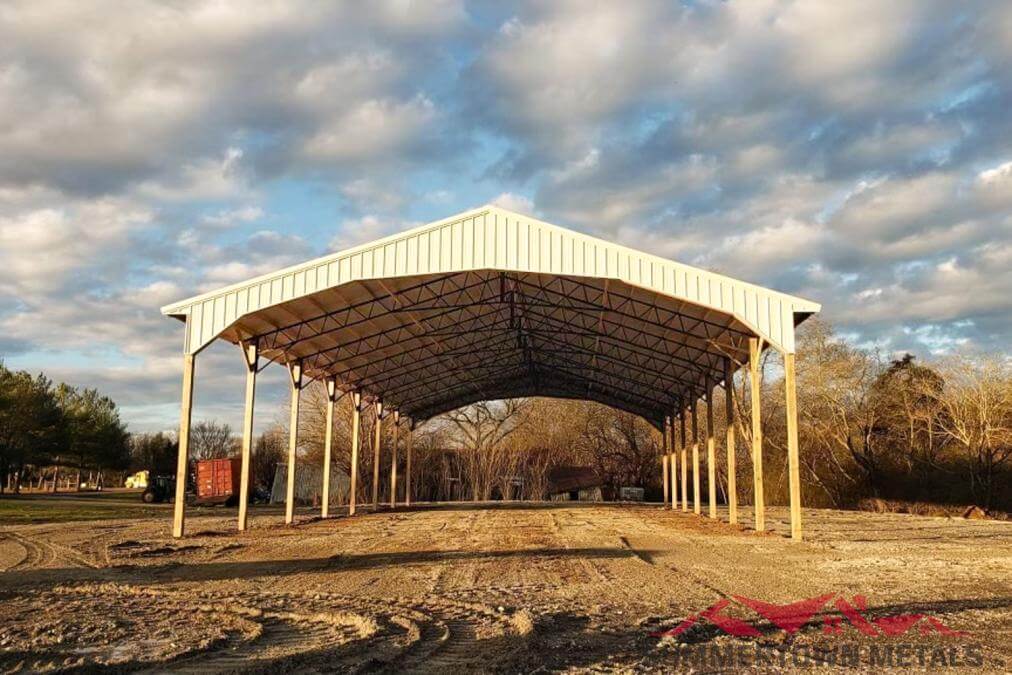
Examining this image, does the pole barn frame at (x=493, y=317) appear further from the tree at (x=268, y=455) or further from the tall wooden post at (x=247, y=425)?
the tree at (x=268, y=455)

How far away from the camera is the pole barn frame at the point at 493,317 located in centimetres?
1847

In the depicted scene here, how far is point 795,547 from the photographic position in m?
16.7

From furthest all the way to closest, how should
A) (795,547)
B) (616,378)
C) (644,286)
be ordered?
(616,378) < (644,286) < (795,547)

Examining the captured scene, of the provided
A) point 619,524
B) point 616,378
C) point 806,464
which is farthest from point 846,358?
point 619,524

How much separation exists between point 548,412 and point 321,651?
53.1 metres

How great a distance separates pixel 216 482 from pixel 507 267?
1080 inches

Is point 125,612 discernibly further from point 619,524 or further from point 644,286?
point 619,524

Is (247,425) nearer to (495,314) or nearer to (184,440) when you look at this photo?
(184,440)

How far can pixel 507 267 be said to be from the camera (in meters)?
18.6

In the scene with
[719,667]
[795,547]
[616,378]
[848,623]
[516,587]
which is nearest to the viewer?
[719,667]

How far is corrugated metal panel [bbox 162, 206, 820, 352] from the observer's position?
60.0ft

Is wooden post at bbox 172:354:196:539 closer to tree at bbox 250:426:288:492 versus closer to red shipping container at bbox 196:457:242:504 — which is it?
red shipping container at bbox 196:457:242:504

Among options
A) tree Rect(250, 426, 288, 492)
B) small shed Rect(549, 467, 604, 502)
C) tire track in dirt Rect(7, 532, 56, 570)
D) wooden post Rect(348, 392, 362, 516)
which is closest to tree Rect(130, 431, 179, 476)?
tree Rect(250, 426, 288, 492)

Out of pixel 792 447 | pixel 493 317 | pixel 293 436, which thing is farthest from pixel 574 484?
pixel 792 447
